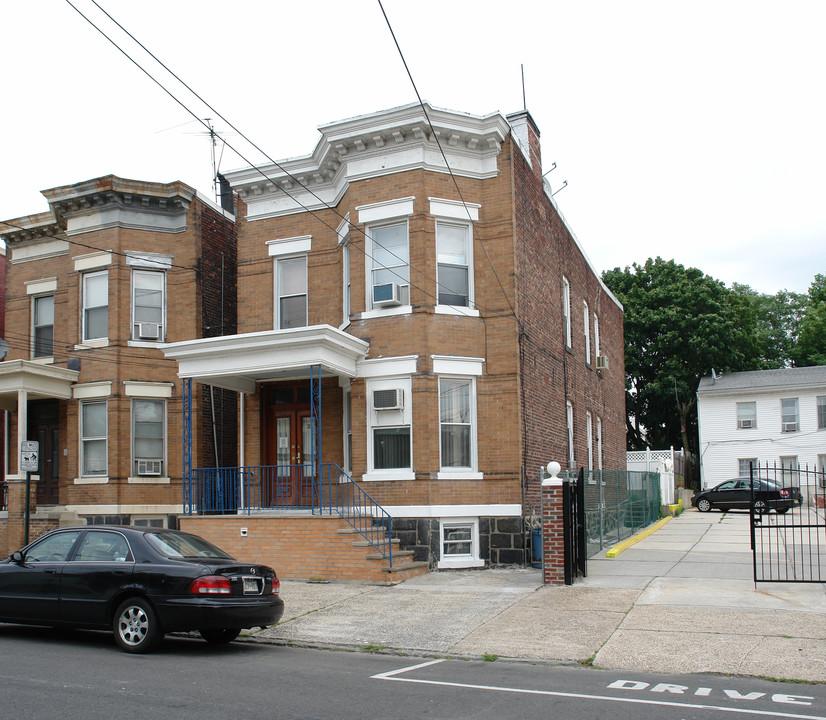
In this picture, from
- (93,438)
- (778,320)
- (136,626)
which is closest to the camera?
(136,626)

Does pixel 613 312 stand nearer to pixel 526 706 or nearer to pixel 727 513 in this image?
pixel 727 513

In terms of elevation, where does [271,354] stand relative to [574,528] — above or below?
above

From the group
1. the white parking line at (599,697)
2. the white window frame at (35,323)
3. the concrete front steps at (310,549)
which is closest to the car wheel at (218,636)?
the white parking line at (599,697)

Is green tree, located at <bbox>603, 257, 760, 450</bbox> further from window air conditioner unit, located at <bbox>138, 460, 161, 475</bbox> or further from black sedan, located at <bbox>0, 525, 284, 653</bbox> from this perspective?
black sedan, located at <bbox>0, 525, 284, 653</bbox>

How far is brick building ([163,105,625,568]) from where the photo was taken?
15.9m

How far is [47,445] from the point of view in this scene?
837 inches

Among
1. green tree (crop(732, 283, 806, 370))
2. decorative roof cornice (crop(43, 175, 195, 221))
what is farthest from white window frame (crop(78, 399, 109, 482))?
green tree (crop(732, 283, 806, 370))

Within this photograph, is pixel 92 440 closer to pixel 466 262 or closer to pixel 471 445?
pixel 471 445

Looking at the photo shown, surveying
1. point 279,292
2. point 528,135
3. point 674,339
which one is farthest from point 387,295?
point 674,339

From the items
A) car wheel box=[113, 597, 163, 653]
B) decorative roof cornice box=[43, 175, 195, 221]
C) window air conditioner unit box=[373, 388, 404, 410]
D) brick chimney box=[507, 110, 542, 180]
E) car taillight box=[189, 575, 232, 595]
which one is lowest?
car wheel box=[113, 597, 163, 653]

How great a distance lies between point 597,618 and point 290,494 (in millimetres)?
8067

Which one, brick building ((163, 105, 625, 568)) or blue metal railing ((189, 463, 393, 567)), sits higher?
brick building ((163, 105, 625, 568))

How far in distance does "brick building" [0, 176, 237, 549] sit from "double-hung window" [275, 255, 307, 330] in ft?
8.09

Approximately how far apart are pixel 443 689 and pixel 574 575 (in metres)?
6.76
